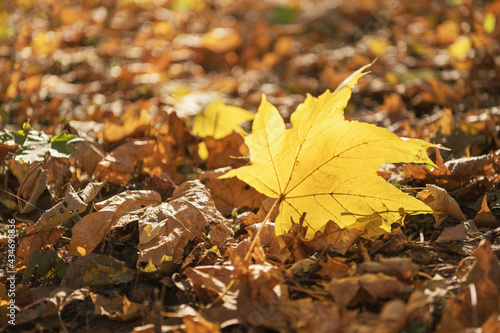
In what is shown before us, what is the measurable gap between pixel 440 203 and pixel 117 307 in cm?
101

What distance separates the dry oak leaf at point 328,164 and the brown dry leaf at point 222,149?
72cm

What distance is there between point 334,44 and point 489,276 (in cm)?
386

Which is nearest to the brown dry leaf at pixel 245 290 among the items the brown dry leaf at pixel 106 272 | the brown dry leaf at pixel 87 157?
the brown dry leaf at pixel 106 272

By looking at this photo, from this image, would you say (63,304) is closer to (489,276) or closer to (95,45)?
(489,276)

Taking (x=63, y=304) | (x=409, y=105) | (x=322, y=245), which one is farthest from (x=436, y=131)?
(x=63, y=304)

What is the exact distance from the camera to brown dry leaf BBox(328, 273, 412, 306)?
3.36 feet

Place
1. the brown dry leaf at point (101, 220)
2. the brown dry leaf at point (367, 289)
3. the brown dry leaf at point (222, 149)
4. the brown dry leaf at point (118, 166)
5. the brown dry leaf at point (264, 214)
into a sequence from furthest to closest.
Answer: the brown dry leaf at point (222, 149) → the brown dry leaf at point (118, 166) → the brown dry leaf at point (264, 214) → the brown dry leaf at point (101, 220) → the brown dry leaf at point (367, 289)

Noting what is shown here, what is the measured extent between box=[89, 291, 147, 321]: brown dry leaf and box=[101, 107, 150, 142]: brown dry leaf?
1028 mm

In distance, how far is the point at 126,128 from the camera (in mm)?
2088

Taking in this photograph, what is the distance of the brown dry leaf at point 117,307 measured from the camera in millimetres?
Answer: 1125

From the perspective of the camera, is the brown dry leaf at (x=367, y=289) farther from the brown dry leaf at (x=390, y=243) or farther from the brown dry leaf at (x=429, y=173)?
the brown dry leaf at (x=429, y=173)

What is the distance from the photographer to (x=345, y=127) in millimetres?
1194

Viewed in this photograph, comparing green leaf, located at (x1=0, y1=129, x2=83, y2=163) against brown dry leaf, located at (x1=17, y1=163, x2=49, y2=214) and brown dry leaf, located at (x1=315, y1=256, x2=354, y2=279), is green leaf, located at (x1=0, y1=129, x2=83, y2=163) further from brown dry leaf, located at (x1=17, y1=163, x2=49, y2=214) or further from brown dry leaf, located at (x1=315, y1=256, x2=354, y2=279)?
brown dry leaf, located at (x1=315, y1=256, x2=354, y2=279)

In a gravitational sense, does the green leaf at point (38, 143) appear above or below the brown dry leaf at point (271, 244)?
above
